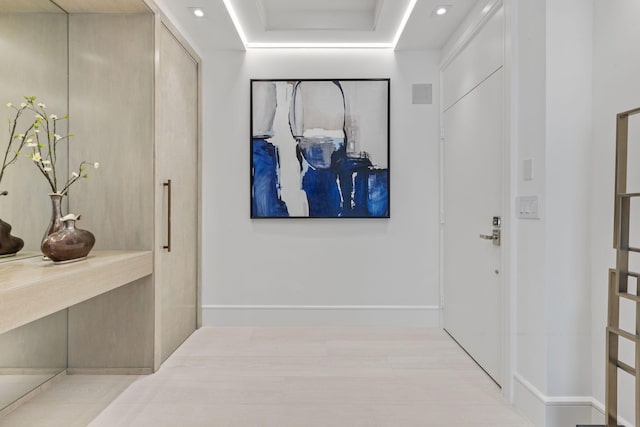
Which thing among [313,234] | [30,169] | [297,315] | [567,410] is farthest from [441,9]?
[30,169]

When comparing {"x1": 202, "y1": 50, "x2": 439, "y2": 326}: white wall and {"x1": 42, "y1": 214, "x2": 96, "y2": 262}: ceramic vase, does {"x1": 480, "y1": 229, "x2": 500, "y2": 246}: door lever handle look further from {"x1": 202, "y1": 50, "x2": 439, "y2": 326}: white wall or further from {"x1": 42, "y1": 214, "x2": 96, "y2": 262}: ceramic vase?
{"x1": 42, "y1": 214, "x2": 96, "y2": 262}: ceramic vase

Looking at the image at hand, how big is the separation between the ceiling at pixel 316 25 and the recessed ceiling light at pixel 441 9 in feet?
0.10

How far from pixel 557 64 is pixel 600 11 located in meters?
0.31

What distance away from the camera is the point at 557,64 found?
1.99 metres

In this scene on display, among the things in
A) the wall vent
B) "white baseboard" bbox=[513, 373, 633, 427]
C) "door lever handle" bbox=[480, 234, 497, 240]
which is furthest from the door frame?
the wall vent

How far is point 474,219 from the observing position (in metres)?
2.96

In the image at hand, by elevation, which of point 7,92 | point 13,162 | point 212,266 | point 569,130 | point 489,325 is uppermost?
point 7,92

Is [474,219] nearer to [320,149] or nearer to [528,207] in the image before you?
[528,207]

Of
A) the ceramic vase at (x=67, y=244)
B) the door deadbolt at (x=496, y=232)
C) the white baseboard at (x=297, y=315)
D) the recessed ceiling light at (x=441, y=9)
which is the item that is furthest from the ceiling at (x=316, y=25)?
the white baseboard at (x=297, y=315)

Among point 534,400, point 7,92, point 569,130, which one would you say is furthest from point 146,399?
point 569,130

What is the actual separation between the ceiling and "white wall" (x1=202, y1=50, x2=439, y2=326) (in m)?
0.14

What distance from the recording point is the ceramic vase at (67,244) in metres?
2.02

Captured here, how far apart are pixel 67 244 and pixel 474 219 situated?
2653mm

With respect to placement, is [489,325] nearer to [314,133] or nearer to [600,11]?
[600,11]
